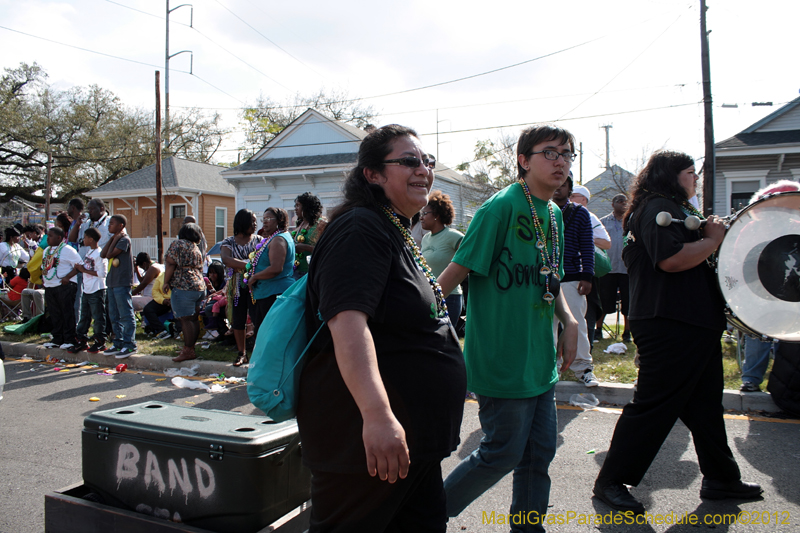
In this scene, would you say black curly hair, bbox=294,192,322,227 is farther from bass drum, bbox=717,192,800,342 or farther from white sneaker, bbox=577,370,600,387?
bass drum, bbox=717,192,800,342

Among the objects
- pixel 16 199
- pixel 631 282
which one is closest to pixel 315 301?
pixel 631 282

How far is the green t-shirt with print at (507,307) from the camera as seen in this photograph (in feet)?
8.07

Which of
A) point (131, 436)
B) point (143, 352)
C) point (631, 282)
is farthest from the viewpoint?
point (143, 352)

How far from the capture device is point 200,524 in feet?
7.66

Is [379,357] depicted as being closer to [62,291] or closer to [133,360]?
[133,360]

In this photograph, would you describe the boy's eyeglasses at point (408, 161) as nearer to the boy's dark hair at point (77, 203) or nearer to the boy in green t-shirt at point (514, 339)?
the boy in green t-shirt at point (514, 339)

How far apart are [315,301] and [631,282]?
229 cm

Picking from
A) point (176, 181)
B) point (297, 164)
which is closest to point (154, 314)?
point (297, 164)

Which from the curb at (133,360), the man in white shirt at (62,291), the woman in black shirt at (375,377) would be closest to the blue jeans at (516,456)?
the woman in black shirt at (375,377)

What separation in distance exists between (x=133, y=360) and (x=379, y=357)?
735 cm

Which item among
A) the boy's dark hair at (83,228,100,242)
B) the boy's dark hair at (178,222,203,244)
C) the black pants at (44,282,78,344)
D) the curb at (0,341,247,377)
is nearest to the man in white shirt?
the black pants at (44,282,78,344)

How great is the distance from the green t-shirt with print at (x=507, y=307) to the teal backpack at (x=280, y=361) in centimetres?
99

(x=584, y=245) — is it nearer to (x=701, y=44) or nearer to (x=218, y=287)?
(x=218, y=287)

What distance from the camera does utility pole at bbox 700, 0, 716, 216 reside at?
15.7m
